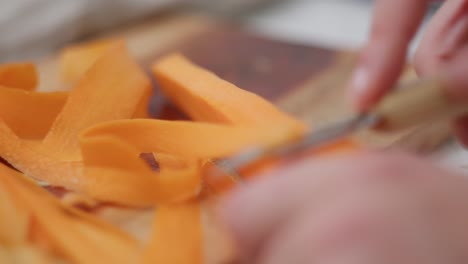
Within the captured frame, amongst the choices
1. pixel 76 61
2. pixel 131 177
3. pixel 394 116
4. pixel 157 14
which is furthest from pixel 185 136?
pixel 157 14

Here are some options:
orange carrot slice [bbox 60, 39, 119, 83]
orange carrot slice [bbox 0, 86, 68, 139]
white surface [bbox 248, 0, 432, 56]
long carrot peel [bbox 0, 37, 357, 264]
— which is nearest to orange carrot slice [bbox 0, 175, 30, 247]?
long carrot peel [bbox 0, 37, 357, 264]

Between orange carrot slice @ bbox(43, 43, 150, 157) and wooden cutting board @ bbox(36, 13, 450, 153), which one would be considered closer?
orange carrot slice @ bbox(43, 43, 150, 157)

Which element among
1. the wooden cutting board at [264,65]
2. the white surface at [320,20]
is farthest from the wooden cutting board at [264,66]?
the white surface at [320,20]

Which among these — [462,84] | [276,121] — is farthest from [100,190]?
[462,84]

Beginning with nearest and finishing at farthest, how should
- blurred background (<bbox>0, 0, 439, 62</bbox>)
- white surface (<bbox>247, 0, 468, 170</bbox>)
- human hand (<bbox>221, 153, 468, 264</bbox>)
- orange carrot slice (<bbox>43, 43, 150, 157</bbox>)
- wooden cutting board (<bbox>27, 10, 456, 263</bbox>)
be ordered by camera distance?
human hand (<bbox>221, 153, 468, 264</bbox>) → orange carrot slice (<bbox>43, 43, 150, 157</bbox>) → wooden cutting board (<bbox>27, 10, 456, 263</bbox>) → blurred background (<bbox>0, 0, 439, 62</bbox>) → white surface (<bbox>247, 0, 468, 170</bbox>)

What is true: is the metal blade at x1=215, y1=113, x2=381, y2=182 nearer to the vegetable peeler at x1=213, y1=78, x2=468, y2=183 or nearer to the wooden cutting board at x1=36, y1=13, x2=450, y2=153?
the vegetable peeler at x1=213, y1=78, x2=468, y2=183

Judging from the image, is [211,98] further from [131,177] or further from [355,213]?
[355,213]

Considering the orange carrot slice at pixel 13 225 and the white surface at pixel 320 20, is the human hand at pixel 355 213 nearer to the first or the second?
the orange carrot slice at pixel 13 225
